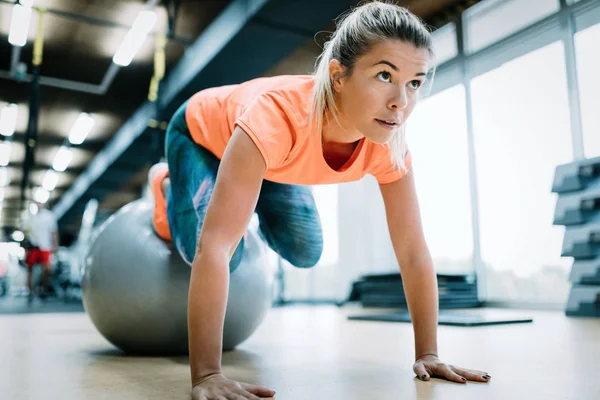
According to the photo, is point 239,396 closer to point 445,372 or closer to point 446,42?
point 445,372

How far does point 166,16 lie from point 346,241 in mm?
3529

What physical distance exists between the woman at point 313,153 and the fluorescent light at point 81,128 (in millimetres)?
8050

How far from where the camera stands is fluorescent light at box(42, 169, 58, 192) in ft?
42.9

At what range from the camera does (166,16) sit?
607cm

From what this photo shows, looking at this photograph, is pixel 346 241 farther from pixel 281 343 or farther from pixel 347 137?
pixel 347 137

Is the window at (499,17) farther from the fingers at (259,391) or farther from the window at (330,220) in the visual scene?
the fingers at (259,391)

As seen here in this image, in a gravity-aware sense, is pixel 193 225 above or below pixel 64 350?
above

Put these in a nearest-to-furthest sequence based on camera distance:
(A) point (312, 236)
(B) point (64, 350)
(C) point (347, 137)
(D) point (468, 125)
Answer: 1. (C) point (347, 137)
2. (A) point (312, 236)
3. (B) point (64, 350)
4. (D) point (468, 125)

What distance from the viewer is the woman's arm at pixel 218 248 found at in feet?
3.97

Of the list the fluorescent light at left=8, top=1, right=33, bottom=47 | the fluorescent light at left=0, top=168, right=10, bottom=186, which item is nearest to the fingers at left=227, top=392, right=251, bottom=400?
the fluorescent light at left=8, top=1, right=33, bottom=47

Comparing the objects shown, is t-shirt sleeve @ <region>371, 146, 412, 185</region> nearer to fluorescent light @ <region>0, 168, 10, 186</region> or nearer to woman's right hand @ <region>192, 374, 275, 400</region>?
woman's right hand @ <region>192, 374, 275, 400</region>

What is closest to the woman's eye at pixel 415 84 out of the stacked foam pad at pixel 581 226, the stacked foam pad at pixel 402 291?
the stacked foam pad at pixel 581 226

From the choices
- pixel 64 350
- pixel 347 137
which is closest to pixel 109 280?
pixel 64 350

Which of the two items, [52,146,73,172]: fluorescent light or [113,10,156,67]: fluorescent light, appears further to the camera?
[52,146,73,172]: fluorescent light
